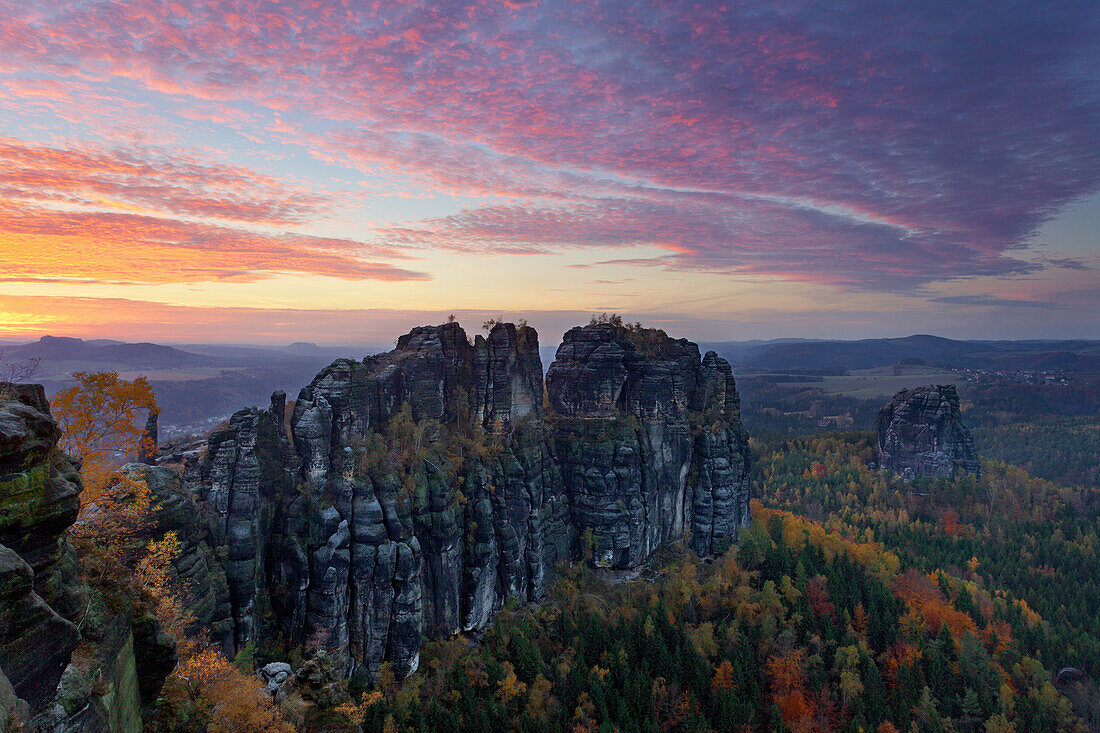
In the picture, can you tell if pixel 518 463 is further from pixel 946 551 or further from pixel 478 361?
pixel 946 551

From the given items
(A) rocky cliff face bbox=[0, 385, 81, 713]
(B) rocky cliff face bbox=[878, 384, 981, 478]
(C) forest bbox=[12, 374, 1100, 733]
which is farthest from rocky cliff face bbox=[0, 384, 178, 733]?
(B) rocky cliff face bbox=[878, 384, 981, 478]

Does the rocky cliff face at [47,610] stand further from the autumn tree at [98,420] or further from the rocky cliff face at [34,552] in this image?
the autumn tree at [98,420]

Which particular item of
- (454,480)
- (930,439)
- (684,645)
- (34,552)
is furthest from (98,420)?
(930,439)

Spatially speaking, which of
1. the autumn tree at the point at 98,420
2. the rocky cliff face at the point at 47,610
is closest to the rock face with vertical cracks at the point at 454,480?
the autumn tree at the point at 98,420

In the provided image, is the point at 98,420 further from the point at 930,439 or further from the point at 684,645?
the point at 930,439

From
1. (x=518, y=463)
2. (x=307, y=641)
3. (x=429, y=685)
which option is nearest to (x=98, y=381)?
(x=307, y=641)

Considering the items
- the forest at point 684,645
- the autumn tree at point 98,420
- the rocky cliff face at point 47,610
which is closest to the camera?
the rocky cliff face at point 47,610
